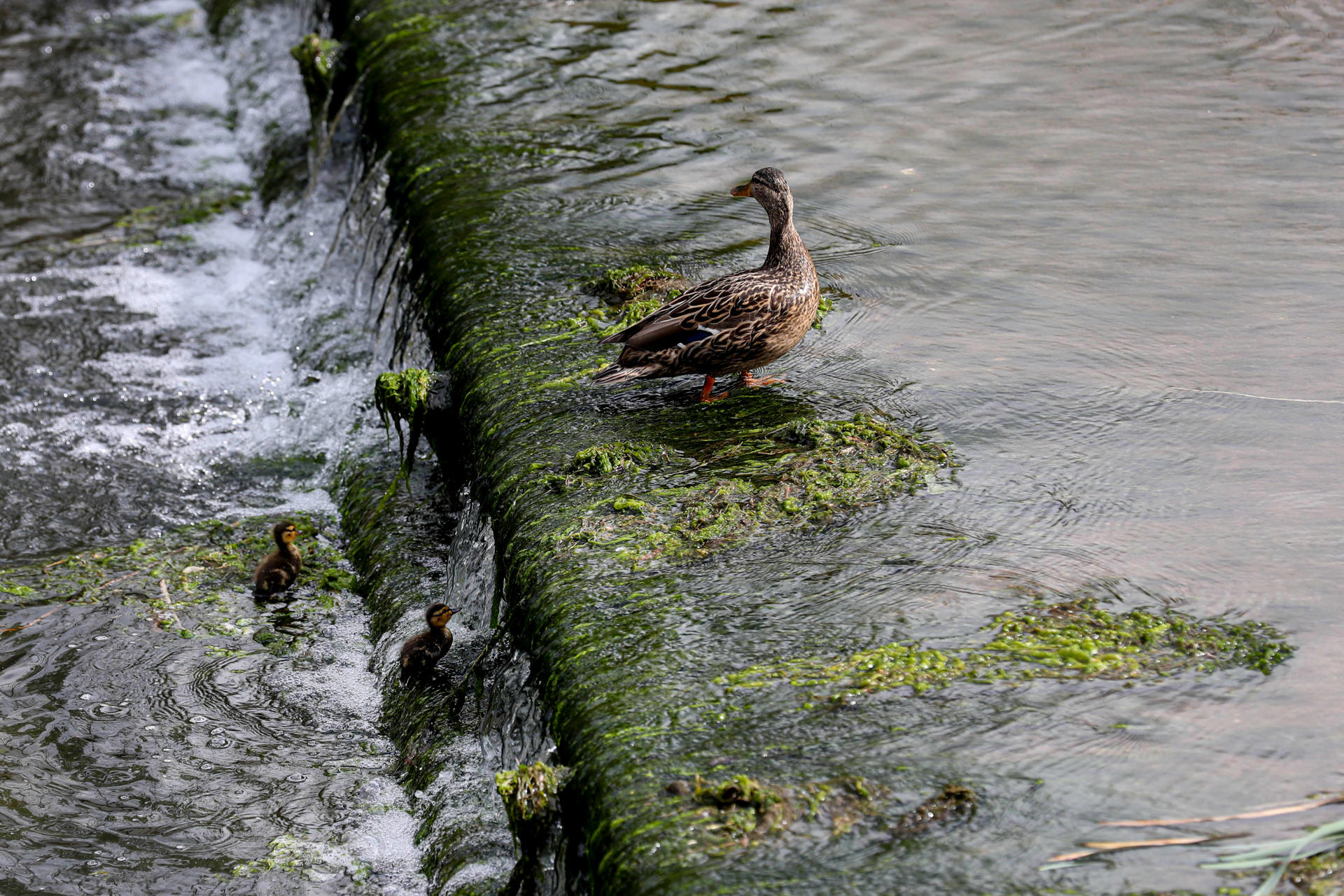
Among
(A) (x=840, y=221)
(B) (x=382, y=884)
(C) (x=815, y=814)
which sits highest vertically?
(A) (x=840, y=221)

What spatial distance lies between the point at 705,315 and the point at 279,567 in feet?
8.31

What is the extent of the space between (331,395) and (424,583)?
258 cm

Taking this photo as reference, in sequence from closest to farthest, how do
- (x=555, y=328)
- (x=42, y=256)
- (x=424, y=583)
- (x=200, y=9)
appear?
(x=424, y=583)
(x=555, y=328)
(x=42, y=256)
(x=200, y=9)

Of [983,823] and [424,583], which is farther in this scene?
[424,583]

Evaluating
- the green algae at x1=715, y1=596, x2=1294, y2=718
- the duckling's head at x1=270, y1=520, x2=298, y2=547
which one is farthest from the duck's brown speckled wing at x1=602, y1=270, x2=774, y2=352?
the duckling's head at x1=270, y1=520, x2=298, y2=547

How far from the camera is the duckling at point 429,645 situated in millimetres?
5414

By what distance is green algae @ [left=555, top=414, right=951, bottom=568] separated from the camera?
5.00m

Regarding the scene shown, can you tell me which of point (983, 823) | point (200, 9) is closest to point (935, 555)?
point (983, 823)

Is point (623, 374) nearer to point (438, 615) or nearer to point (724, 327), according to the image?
point (724, 327)

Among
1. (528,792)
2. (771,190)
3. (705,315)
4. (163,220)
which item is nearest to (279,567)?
(705,315)

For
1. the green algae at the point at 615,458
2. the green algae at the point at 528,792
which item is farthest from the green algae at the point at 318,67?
the green algae at the point at 528,792

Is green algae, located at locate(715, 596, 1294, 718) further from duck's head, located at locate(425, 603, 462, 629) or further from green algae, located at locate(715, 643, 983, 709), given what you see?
duck's head, located at locate(425, 603, 462, 629)

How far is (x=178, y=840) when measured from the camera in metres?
4.80

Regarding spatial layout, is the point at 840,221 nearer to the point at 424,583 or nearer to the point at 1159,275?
the point at 1159,275
